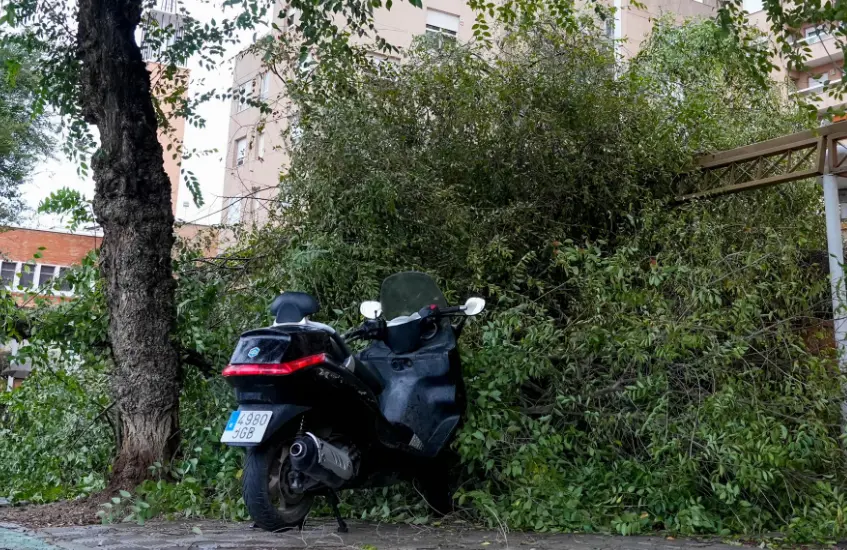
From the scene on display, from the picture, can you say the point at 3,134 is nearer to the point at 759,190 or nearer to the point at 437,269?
the point at 437,269

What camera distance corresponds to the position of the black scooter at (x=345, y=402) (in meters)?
4.06

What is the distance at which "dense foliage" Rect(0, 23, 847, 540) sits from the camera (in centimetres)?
561

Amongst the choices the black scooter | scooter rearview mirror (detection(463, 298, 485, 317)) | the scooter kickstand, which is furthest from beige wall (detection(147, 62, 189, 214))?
the scooter kickstand

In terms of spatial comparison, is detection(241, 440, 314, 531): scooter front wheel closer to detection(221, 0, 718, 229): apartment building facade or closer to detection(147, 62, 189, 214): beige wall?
detection(221, 0, 718, 229): apartment building facade

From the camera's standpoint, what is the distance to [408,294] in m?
5.55

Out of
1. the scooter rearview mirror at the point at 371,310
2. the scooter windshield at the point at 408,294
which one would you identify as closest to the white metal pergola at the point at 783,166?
the scooter windshield at the point at 408,294

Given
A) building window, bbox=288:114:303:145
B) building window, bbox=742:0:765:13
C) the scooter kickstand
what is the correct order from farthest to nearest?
building window, bbox=742:0:765:13, building window, bbox=288:114:303:145, the scooter kickstand

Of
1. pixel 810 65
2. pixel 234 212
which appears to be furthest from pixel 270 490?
pixel 810 65

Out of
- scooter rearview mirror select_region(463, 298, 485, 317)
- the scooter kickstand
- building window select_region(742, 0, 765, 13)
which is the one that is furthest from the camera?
building window select_region(742, 0, 765, 13)

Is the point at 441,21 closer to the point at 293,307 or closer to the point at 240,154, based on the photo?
the point at 240,154

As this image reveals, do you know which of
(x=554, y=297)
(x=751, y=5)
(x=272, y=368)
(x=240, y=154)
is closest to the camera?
(x=272, y=368)

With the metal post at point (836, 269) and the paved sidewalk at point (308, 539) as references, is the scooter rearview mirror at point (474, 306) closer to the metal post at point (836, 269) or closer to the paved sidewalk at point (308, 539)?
the paved sidewalk at point (308, 539)

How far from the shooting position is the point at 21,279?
7.96 meters

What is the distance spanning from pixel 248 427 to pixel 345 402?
Result: 603 millimetres
